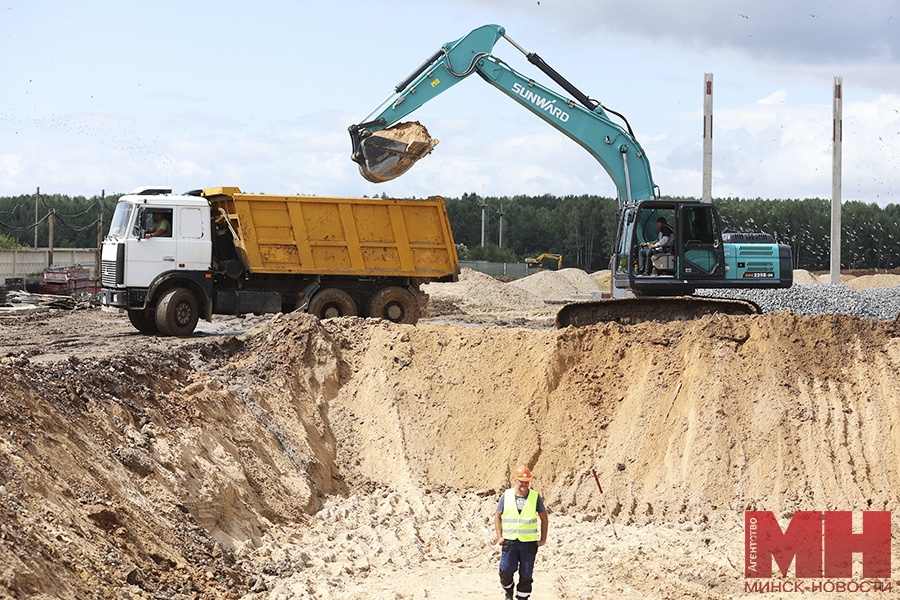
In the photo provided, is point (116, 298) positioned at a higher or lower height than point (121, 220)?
lower

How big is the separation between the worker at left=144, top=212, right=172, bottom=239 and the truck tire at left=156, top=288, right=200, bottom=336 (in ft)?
3.41

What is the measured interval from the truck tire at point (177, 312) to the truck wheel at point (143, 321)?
0.67m

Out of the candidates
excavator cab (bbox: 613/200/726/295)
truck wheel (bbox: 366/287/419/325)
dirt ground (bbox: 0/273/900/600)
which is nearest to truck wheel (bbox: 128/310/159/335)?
dirt ground (bbox: 0/273/900/600)

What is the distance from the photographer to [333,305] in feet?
55.1

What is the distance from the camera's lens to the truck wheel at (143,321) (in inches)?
647

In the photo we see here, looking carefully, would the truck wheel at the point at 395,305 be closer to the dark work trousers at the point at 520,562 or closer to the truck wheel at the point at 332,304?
the truck wheel at the point at 332,304

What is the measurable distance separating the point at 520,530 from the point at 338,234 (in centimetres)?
1090

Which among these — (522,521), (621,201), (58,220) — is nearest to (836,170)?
(621,201)

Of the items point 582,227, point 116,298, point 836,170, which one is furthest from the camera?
point 582,227

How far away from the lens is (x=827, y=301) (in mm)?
20141

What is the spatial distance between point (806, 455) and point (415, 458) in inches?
182

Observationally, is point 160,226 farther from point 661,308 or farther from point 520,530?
point 520,530

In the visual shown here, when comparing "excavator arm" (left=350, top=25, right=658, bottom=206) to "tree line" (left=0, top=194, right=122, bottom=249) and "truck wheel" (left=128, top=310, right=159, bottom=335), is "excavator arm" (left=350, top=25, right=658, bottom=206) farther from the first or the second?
"tree line" (left=0, top=194, right=122, bottom=249)

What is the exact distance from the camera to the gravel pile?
64.2ft
